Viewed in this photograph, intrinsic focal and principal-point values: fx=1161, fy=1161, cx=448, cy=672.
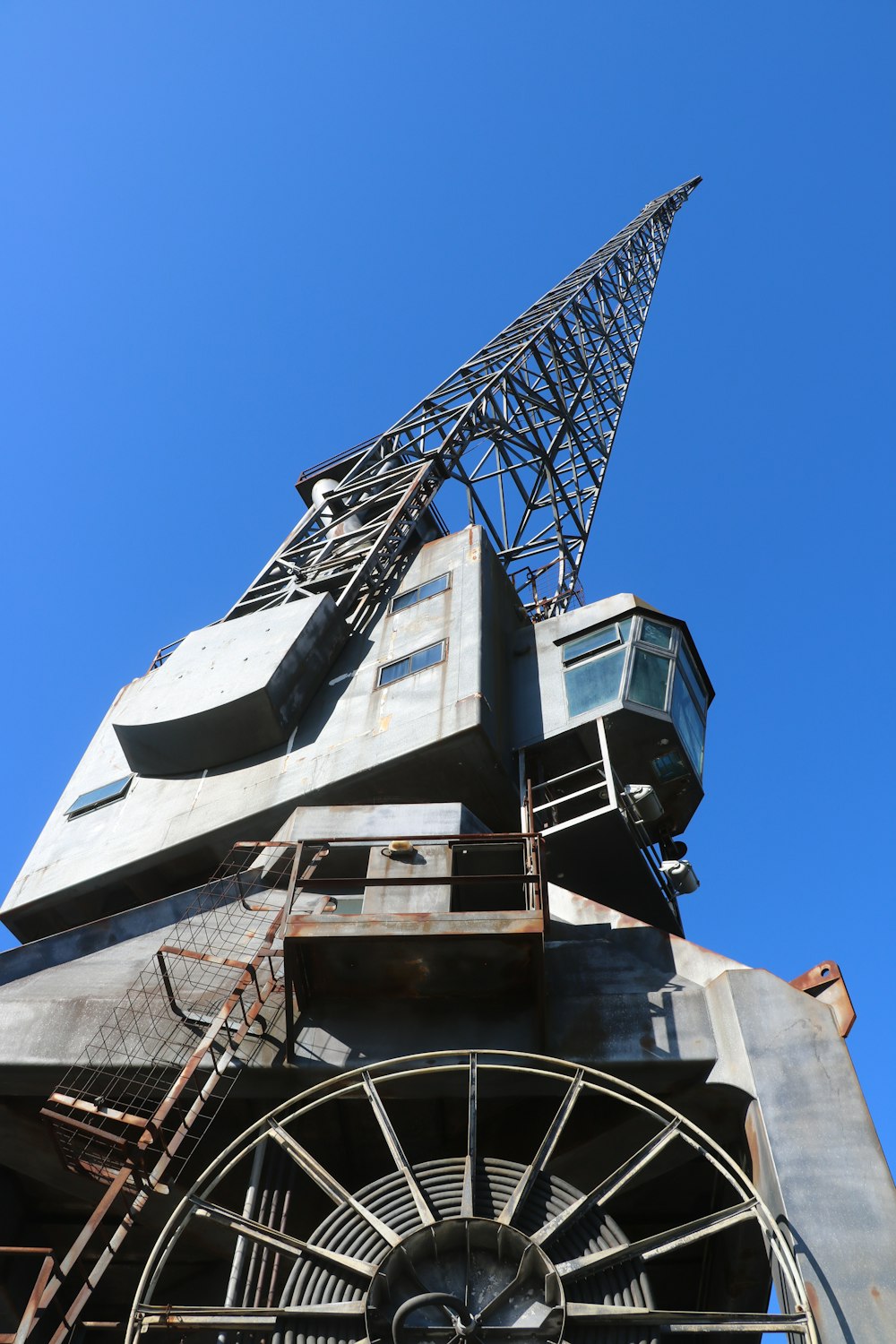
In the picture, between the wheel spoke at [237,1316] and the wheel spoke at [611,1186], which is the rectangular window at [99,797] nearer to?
the wheel spoke at [237,1316]

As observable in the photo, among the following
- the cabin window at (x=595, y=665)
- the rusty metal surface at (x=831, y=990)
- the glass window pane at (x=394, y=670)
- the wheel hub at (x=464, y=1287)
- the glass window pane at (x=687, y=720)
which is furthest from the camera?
the glass window pane at (x=394, y=670)

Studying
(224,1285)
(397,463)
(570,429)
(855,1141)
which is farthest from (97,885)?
(570,429)

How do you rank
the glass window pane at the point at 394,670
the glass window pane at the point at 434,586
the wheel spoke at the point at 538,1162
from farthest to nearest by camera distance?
1. the glass window pane at the point at 434,586
2. the glass window pane at the point at 394,670
3. the wheel spoke at the point at 538,1162

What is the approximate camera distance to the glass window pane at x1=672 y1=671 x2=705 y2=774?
78.2 ft

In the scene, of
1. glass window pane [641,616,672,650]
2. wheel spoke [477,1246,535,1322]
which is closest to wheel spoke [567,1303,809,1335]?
wheel spoke [477,1246,535,1322]

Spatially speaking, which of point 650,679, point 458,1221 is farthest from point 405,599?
point 458,1221

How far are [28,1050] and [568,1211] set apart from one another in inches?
316

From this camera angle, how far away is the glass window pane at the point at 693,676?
25.2 m

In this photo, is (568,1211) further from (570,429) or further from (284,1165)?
(570,429)

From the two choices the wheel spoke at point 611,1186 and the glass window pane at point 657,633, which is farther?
the glass window pane at point 657,633

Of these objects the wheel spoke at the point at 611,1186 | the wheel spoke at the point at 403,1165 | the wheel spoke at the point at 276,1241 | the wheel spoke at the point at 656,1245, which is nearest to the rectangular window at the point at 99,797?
the wheel spoke at the point at 403,1165

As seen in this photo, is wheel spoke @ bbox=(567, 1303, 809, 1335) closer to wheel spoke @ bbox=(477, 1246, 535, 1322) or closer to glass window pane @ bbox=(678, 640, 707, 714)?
wheel spoke @ bbox=(477, 1246, 535, 1322)

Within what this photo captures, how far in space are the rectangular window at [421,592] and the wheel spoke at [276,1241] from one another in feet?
54.7

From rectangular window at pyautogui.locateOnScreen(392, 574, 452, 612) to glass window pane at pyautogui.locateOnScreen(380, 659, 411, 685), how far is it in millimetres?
2950
